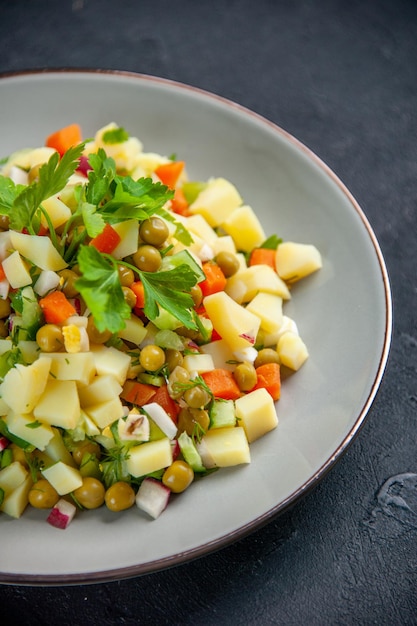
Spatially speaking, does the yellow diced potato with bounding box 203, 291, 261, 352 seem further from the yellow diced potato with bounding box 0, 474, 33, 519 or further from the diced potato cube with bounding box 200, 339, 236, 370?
the yellow diced potato with bounding box 0, 474, 33, 519

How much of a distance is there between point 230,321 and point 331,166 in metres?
2.04

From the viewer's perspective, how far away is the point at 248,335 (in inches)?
155

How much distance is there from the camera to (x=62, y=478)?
11.4 feet

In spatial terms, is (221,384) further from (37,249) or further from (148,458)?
(37,249)

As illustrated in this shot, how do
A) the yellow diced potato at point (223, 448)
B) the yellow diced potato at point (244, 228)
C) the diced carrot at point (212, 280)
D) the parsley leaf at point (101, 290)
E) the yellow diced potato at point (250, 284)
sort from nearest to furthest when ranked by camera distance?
the parsley leaf at point (101, 290)
the yellow diced potato at point (223, 448)
the diced carrot at point (212, 280)
the yellow diced potato at point (250, 284)
the yellow diced potato at point (244, 228)

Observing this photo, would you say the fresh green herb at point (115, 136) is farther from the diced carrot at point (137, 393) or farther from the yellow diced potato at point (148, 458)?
the yellow diced potato at point (148, 458)

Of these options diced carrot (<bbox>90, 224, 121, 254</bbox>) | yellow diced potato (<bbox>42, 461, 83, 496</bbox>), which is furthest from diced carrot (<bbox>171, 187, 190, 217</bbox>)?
yellow diced potato (<bbox>42, 461, 83, 496</bbox>)

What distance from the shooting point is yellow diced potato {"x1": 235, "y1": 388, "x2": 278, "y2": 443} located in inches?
149

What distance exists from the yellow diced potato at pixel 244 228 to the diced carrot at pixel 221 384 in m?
1.01

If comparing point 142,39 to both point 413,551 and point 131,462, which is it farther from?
point 413,551

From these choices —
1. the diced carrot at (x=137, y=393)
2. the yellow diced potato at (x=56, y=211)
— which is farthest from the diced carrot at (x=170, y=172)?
the diced carrot at (x=137, y=393)

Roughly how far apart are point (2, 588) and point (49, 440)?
71 centimetres

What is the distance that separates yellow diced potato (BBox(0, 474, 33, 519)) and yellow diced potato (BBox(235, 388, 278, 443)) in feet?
3.47

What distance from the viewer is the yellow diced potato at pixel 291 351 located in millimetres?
4102
